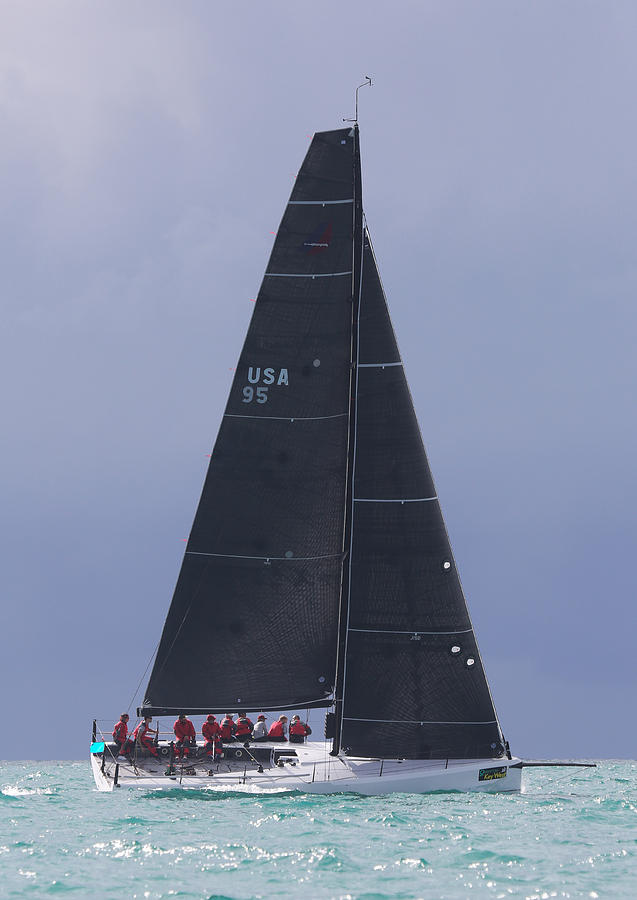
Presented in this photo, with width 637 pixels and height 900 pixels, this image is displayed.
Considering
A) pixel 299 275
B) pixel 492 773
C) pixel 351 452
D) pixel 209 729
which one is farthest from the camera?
pixel 299 275

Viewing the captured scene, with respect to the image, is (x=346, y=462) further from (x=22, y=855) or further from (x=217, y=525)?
(x=22, y=855)

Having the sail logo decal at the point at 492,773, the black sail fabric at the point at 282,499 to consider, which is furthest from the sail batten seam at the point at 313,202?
the sail logo decal at the point at 492,773

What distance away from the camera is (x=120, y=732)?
25.8m

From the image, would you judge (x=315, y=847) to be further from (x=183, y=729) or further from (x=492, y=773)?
(x=183, y=729)

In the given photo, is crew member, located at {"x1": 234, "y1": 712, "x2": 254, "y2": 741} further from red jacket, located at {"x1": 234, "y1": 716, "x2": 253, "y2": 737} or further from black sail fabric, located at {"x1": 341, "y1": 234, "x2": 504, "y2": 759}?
black sail fabric, located at {"x1": 341, "y1": 234, "x2": 504, "y2": 759}

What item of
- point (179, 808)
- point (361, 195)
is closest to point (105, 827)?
point (179, 808)

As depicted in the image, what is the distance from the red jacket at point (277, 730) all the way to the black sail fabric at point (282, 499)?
94.4 inches

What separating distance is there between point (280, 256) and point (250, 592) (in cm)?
866

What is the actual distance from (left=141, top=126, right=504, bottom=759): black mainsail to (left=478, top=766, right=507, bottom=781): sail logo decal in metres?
0.72

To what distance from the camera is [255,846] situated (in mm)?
17578

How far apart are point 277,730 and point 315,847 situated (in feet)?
36.5

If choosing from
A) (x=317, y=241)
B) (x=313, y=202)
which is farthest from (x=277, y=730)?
(x=313, y=202)

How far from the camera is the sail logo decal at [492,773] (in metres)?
24.2

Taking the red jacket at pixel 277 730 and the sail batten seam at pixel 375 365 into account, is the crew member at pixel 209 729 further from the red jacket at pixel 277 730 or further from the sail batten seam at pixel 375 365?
the sail batten seam at pixel 375 365
